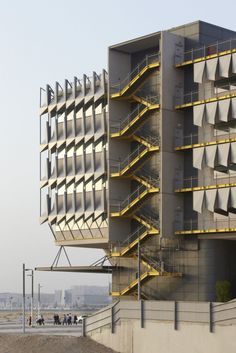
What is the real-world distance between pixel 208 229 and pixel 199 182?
15.9 feet

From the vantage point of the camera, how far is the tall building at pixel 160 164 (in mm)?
84562

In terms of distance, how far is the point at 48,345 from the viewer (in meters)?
72.7

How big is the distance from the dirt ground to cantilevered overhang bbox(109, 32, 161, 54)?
32.9 m

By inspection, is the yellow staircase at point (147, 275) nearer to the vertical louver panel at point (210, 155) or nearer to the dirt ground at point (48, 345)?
the vertical louver panel at point (210, 155)

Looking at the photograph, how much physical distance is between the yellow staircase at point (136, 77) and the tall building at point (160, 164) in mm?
121

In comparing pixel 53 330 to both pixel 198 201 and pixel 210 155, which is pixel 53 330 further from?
pixel 210 155

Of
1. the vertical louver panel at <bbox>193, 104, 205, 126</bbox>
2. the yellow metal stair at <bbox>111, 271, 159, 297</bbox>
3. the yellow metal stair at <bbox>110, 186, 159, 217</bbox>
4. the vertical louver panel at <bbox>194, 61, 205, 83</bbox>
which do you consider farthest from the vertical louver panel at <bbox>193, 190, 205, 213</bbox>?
the vertical louver panel at <bbox>194, 61, 205, 83</bbox>

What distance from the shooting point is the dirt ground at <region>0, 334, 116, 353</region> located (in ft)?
233

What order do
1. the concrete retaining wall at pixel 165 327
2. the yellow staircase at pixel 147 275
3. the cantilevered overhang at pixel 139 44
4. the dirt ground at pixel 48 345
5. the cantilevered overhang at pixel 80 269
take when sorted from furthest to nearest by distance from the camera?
the cantilevered overhang at pixel 80 269 → the cantilevered overhang at pixel 139 44 → the yellow staircase at pixel 147 275 → the dirt ground at pixel 48 345 → the concrete retaining wall at pixel 165 327

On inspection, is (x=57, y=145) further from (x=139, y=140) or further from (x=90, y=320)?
(x=90, y=320)

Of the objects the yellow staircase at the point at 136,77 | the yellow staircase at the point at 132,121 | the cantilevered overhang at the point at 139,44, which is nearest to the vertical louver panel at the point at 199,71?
the yellow staircase at the point at 136,77

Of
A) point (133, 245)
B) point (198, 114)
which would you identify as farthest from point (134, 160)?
point (198, 114)

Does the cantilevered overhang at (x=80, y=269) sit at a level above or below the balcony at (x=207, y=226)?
below

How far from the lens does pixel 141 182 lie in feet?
296
